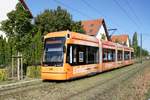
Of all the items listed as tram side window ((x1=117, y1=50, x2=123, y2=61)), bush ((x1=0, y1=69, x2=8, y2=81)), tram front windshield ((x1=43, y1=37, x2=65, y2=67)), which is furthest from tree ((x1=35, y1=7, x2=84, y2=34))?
tram front windshield ((x1=43, y1=37, x2=65, y2=67))

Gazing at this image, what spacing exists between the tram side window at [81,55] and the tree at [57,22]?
1398 cm

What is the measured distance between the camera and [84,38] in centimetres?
2200

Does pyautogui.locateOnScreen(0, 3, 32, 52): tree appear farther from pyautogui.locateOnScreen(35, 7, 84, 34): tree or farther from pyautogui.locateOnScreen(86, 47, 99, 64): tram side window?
pyautogui.locateOnScreen(35, 7, 84, 34): tree

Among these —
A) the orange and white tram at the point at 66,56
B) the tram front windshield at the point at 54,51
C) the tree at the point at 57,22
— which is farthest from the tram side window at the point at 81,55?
the tree at the point at 57,22

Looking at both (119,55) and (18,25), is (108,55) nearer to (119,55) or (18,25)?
(119,55)

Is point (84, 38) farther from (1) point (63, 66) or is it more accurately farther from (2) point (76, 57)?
(1) point (63, 66)

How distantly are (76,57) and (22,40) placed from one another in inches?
220

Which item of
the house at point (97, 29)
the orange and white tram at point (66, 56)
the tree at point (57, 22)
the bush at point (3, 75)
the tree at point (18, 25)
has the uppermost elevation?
the house at point (97, 29)

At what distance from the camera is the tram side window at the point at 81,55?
62.1ft

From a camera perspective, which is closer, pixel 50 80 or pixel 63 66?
pixel 63 66

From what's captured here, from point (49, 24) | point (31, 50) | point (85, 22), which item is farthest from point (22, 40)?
point (85, 22)

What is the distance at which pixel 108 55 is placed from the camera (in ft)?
98.7

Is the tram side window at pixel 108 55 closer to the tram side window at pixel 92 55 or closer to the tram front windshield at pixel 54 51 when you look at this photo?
the tram side window at pixel 92 55

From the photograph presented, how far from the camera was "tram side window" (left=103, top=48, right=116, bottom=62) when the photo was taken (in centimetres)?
2830
